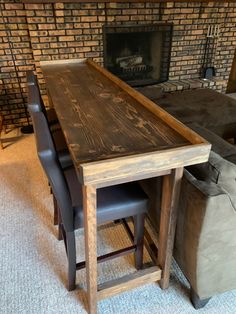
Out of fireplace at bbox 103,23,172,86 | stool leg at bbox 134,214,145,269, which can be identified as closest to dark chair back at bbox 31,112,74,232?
stool leg at bbox 134,214,145,269

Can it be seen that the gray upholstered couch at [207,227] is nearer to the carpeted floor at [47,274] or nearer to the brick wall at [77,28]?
the carpeted floor at [47,274]

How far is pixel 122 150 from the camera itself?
959 mm

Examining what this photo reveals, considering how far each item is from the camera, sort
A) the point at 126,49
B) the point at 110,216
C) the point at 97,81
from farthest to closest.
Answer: the point at 126,49, the point at 97,81, the point at 110,216

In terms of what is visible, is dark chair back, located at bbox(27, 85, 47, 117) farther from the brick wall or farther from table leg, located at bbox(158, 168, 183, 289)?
the brick wall

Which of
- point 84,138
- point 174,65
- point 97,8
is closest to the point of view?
point 84,138

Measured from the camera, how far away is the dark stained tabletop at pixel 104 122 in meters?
0.98

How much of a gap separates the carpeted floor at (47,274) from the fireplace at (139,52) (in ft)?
7.40

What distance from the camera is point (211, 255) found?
1.13 meters

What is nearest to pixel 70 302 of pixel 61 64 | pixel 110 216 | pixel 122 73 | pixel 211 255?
pixel 110 216

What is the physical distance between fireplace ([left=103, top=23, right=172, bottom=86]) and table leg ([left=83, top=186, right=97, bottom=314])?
9.34ft

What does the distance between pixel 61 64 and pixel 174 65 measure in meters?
1.96

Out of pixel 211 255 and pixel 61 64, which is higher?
pixel 61 64

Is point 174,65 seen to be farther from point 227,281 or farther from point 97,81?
point 227,281

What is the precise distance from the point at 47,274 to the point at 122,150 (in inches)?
39.4
